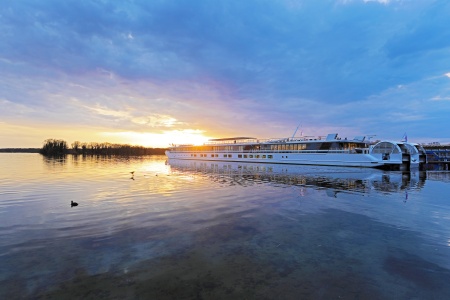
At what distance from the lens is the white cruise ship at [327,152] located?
53.1 meters

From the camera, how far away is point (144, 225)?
438 inches

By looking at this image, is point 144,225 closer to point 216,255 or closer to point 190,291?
point 216,255

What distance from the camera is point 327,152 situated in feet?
198

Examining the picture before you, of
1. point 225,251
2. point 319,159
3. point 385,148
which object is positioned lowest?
point 225,251

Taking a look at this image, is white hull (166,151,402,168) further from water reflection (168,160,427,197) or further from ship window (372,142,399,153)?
water reflection (168,160,427,197)

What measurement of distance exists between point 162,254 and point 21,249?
15.7 ft

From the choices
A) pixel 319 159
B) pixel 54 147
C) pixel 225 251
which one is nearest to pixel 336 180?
pixel 225 251

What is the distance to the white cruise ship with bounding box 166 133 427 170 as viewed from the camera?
53.1 meters

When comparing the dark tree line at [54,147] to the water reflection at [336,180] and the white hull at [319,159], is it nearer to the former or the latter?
the white hull at [319,159]

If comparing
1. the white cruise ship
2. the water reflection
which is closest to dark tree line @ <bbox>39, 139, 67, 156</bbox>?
the white cruise ship

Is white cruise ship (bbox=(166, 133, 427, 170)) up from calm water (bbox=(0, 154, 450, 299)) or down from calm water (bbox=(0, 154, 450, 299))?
up

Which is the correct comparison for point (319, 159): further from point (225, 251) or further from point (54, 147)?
point (54, 147)

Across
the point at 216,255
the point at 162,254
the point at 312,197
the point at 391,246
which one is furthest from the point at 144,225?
the point at 312,197

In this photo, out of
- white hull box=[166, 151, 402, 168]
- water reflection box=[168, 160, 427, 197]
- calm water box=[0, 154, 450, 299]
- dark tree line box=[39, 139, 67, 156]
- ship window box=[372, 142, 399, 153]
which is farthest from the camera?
dark tree line box=[39, 139, 67, 156]
